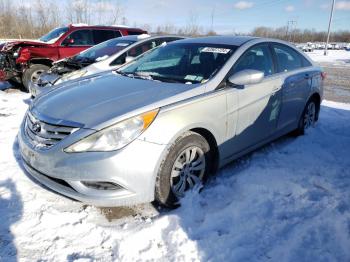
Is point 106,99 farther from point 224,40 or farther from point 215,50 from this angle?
point 224,40

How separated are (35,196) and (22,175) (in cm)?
55

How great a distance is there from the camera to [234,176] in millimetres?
3779

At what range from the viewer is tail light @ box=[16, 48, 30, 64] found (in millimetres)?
8188

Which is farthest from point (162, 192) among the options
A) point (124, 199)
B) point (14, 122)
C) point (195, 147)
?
point (14, 122)

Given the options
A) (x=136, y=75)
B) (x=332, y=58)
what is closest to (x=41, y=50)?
(x=136, y=75)

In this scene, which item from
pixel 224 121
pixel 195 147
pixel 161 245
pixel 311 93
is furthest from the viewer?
pixel 311 93

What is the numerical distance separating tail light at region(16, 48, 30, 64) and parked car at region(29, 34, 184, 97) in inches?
65.0

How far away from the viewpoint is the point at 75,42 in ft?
30.7

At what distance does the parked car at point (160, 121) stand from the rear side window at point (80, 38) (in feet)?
18.5

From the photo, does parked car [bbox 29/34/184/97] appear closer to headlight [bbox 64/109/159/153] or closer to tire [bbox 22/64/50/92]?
tire [bbox 22/64/50/92]

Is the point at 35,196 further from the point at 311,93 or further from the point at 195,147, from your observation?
the point at 311,93

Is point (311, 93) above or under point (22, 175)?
above

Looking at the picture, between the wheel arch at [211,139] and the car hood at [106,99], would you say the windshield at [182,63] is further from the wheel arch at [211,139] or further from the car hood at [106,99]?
the wheel arch at [211,139]

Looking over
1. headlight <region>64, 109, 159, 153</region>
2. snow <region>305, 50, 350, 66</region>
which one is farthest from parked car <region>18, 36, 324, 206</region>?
snow <region>305, 50, 350, 66</region>
